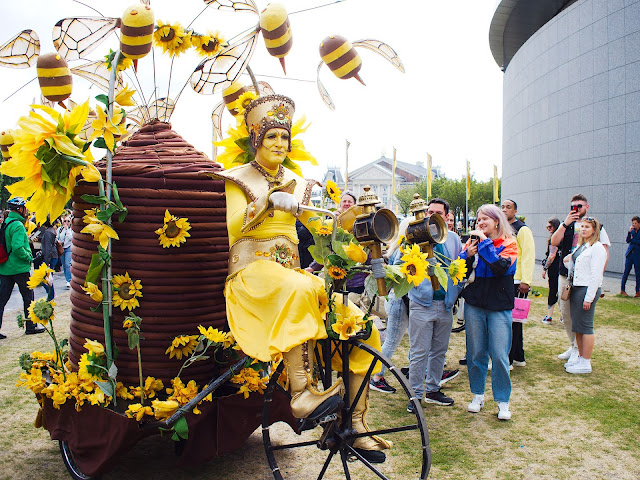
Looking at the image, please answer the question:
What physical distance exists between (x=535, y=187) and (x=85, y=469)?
20471 millimetres

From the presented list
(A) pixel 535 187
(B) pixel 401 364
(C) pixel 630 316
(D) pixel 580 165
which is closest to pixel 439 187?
(A) pixel 535 187

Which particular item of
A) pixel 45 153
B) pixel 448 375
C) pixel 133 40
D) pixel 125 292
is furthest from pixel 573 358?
pixel 45 153

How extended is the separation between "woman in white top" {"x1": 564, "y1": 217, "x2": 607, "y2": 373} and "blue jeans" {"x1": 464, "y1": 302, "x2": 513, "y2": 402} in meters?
1.69

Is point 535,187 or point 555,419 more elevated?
point 535,187

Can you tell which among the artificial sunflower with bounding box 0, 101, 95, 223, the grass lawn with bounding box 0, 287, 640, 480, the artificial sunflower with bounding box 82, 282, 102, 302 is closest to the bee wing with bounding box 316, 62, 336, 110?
the artificial sunflower with bounding box 0, 101, 95, 223

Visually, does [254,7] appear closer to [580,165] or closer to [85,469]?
[85,469]

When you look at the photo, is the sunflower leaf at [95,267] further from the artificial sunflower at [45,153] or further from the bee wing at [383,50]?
the bee wing at [383,50]

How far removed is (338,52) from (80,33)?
1.52 meters

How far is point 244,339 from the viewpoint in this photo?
2.91 m

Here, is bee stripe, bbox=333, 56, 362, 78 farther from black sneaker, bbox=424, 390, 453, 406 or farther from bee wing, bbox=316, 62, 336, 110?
black sneaker, bbox=424, 390, 453, 406

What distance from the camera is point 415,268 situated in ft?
8.85

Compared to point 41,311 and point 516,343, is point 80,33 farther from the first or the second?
point 516,343

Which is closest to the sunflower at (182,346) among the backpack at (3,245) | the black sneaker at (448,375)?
the black sneaker at (448,375)

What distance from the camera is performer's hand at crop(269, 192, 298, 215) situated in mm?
2781
